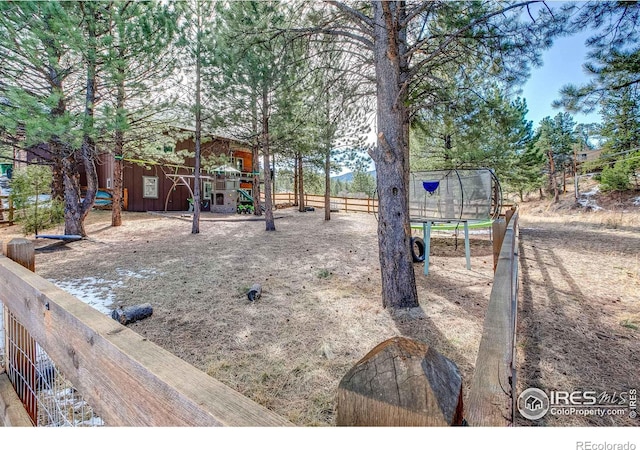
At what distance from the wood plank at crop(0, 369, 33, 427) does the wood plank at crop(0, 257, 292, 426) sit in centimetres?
54

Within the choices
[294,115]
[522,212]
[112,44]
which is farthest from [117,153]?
[522,212]

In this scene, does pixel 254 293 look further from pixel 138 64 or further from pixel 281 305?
pixel 138 64

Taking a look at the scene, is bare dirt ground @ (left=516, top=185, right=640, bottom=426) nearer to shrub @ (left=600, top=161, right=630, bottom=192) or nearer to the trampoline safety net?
the trampoline safety net

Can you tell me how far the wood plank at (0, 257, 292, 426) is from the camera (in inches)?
19.8

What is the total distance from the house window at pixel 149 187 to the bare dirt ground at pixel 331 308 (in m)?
9.10

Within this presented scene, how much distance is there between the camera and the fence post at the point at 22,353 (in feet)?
4.61

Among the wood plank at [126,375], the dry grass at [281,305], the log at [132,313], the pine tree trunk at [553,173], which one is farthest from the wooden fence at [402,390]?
the pine tree trunk at [553,173]

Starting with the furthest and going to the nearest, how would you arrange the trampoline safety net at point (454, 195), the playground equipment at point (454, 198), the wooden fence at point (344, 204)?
the wooden fence at point (344, 204) < the trampoline safety net at point (454, 195) < the playground equipment at point (454, 198)

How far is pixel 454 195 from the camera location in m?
A: 5.58

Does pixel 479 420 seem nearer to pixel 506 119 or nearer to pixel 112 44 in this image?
pixel 506 119

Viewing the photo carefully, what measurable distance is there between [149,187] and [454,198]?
608 inches

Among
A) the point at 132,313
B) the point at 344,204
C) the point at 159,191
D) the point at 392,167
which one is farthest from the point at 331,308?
the point at 344,204

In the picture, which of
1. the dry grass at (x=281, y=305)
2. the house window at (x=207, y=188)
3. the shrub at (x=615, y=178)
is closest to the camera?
the dry grass at (x=281, y=305)

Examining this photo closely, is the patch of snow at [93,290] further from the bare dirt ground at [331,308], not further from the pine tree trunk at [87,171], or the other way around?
the pine tree trunk at [87,171]
